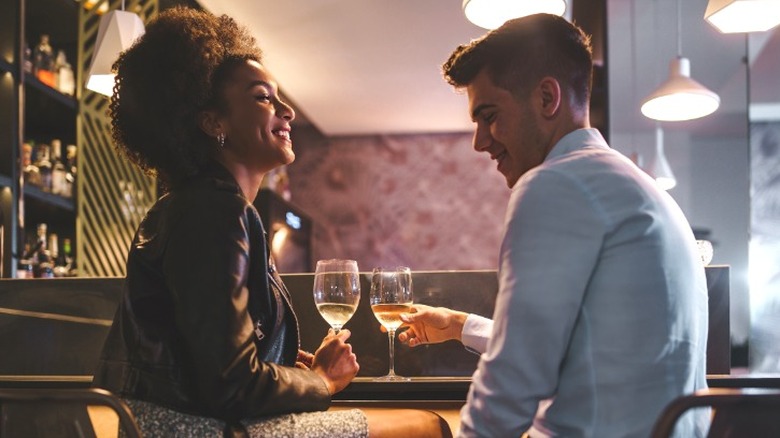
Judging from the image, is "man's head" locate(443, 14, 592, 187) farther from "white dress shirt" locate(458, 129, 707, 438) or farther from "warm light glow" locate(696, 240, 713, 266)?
"warm light glow" locate(696, 240, 713, 266)

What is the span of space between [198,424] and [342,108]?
5609mm

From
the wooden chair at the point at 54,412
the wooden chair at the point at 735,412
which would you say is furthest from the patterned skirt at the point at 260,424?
the wooden chair at the point at 735,412

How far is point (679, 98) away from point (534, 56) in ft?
8.92

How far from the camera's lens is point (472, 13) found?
246 centimetres

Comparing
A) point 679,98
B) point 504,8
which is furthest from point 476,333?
point 679,98

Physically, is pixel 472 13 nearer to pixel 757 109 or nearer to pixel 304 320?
pixel 304 320

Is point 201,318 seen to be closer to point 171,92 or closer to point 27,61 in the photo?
point 171,92

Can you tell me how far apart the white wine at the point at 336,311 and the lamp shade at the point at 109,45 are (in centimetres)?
122

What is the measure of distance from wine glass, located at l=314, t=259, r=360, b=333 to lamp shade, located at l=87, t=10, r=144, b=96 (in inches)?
46.3

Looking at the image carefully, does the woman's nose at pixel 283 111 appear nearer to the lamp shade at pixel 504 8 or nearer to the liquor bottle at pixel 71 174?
the lamp shade at pixel 504 8

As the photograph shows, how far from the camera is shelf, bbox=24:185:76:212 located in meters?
3.48

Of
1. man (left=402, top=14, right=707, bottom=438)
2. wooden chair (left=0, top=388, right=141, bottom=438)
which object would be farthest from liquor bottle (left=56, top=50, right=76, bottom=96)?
man (left=402, top=14, right=707, bottom=438)

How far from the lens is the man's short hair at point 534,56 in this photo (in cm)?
130

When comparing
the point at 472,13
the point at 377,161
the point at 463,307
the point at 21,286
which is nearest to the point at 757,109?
the point at 377,161
